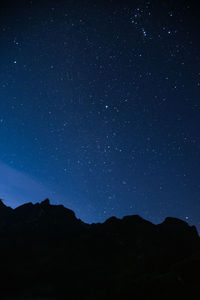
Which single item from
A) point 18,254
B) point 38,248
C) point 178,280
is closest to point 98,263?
point 38,248

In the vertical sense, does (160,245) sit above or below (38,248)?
below

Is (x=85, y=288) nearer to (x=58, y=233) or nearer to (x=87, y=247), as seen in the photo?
(x=87, y=247)

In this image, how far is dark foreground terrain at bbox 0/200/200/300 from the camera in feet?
149

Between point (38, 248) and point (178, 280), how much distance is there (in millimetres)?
62318

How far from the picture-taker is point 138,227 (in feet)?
318

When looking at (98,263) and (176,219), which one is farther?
(176,219)

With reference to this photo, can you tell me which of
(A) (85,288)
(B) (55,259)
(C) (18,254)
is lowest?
(A) (85,288)

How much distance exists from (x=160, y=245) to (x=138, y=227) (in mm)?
17228

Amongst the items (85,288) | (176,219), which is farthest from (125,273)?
(176,219)

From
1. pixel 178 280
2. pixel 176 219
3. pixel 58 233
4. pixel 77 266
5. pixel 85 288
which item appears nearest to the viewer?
pixel 178 280

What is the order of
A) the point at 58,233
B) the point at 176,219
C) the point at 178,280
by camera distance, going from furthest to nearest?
1. the point at 176,219
2. the point at 58,233
3. the point at 178,280

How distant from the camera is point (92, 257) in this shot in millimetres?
78812

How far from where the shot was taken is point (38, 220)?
9962 centimetres

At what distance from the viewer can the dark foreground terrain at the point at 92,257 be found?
149 ft
